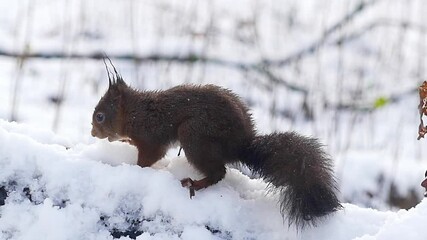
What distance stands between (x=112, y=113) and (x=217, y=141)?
0.41 meters

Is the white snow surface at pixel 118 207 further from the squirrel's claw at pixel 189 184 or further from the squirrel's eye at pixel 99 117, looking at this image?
the squirrel's eye at pixel 99 117

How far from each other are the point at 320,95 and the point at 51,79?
81.8 inches

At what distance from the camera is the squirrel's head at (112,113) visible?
8.06ft

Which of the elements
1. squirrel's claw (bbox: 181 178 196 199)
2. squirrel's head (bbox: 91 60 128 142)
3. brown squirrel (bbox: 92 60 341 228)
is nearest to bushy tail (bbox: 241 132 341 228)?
brown squirrel (bbox: 92 60 341 228)

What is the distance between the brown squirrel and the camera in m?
2.09

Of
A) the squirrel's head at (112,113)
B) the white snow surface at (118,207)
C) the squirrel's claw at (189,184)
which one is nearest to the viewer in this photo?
the white snow surface at (118,207)

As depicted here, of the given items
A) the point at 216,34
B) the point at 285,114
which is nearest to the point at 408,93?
the point at 285,114

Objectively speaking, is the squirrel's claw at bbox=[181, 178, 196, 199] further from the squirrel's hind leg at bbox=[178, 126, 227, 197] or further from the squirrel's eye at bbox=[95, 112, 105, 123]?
the squirrel's eye at bbox=[95, 112, 105, 123]

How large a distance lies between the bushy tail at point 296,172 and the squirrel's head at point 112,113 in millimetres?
443

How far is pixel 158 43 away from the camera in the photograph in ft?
19.3

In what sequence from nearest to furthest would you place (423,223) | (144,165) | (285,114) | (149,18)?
1. (423,223)
2. (144,165)
3. (285,114)
4. (149,18)

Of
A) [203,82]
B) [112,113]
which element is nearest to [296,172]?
[112,113]

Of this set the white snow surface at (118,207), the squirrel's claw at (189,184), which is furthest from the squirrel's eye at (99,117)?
the squirrel's claw at (189,184)

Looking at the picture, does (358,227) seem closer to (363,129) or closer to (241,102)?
(241,102)
